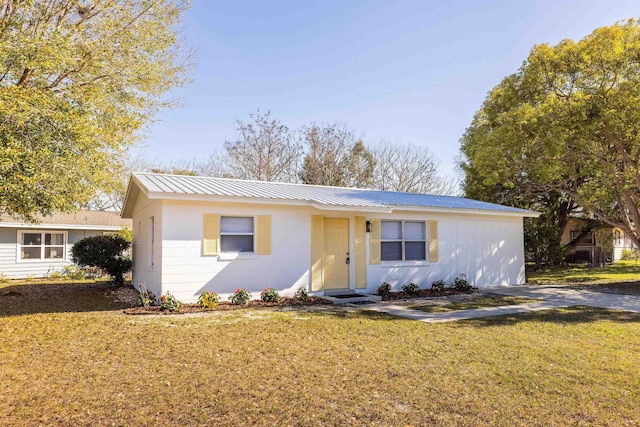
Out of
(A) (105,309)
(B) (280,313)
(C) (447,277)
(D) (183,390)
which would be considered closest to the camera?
(D) (183,390)

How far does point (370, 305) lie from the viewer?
10438 mm

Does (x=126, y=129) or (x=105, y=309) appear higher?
(x=126, y=129)

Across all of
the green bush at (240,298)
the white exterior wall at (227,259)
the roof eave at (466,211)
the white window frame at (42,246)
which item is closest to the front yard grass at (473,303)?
the roof eave at (466,211)

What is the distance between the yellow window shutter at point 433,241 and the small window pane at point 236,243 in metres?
5.80

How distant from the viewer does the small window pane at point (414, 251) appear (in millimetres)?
13094

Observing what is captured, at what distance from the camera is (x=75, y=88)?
1037 cm

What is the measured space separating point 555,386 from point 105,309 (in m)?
9.31

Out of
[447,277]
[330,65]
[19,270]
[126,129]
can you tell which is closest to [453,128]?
[330,65]

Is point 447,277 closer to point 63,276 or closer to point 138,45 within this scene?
point 138,45

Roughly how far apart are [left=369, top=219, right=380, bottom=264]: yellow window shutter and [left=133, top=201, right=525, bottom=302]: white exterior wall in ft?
0.60

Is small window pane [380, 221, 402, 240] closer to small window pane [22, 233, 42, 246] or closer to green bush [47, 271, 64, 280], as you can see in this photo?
green bush [47, 271, 64, 280]

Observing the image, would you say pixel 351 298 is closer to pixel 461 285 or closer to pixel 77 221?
pixel 461 285

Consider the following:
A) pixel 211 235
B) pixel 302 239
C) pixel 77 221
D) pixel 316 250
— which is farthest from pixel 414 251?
pixel 77 221

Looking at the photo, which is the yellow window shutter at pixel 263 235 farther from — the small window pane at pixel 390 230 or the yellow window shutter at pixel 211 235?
the small window pane at pixel 390 230
